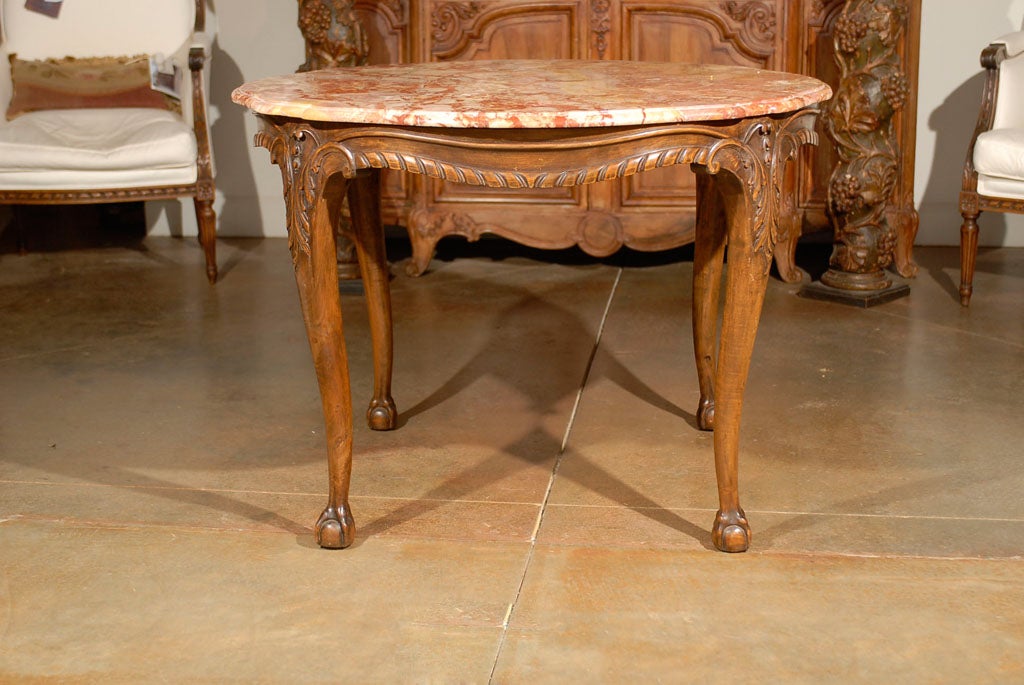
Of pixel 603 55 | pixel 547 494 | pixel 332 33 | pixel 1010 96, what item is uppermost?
pixel 332 33

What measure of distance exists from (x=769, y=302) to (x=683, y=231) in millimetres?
494

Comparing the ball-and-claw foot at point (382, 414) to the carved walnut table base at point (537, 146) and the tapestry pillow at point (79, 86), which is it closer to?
the carved walnut table base at point (537, 146)

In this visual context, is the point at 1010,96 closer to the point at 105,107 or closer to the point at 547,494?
the point at 547,494

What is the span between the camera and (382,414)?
3.03m

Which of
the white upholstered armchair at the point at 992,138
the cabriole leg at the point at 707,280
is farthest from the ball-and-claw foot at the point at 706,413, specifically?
the white upholstered armchair at the point at 992,138

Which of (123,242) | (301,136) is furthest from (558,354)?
(123,242)

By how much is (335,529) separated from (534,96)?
2.94 feet

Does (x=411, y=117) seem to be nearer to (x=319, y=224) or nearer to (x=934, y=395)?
(x=319, y=224)

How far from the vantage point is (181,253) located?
5.14 meters

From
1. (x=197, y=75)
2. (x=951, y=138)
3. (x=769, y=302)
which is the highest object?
(x=197, y=75)

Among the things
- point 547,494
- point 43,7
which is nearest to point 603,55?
point 43,7

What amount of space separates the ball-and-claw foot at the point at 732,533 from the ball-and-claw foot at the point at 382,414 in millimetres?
978

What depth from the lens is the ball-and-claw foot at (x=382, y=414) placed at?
3.03 metres

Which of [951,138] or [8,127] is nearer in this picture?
[8,127]
